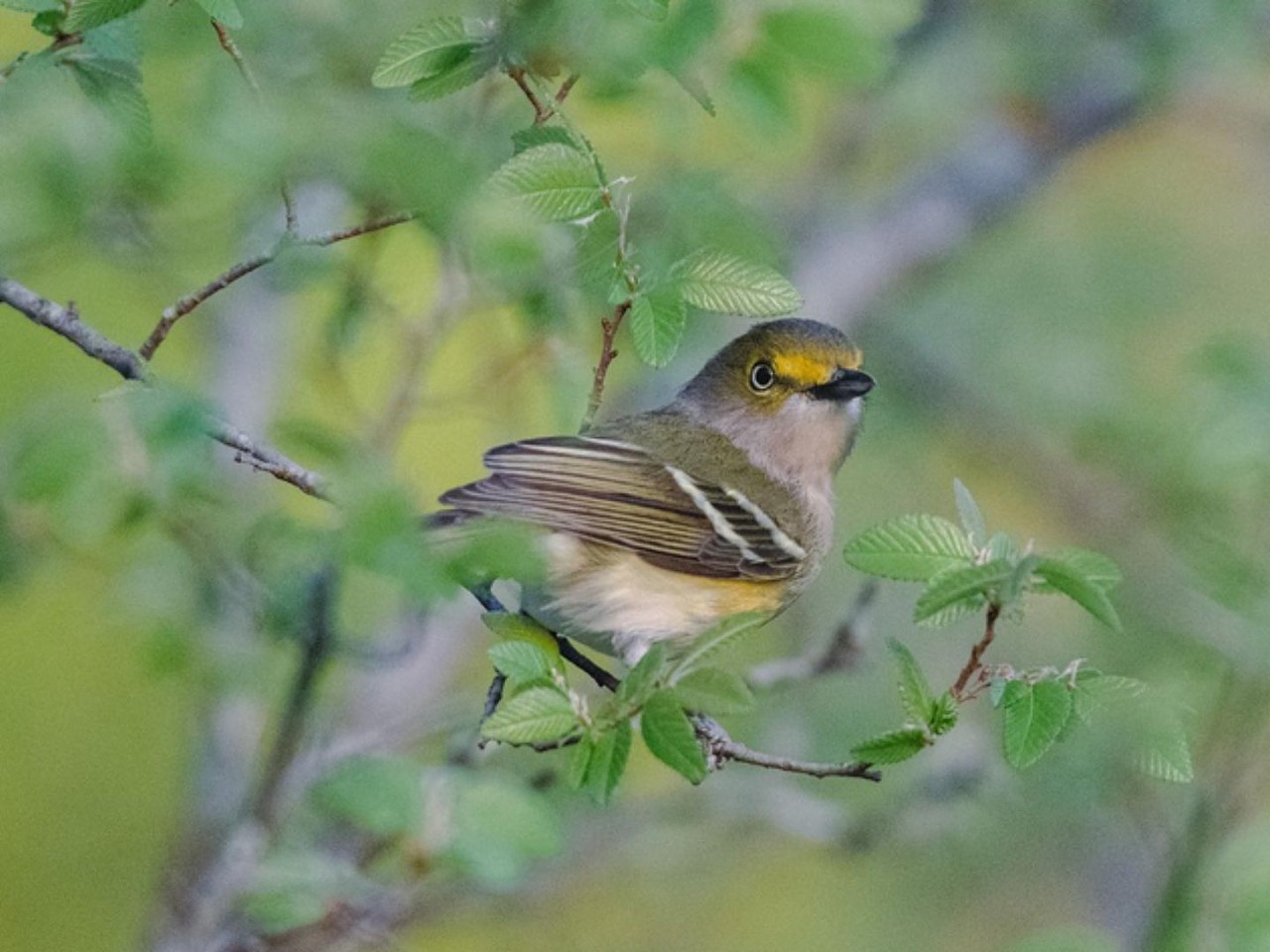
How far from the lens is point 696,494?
3258 mm

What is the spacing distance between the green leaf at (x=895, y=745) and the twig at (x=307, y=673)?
25.3 inches

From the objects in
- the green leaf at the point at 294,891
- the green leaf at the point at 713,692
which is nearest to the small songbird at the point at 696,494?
the green leaf at the point at 294,891

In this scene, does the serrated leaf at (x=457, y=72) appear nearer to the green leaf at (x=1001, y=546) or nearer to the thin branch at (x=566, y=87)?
the thin branch at (x=566, y=87)

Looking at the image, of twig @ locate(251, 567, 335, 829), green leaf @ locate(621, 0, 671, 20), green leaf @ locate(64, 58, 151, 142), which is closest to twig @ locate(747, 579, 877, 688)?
twig @ locate(251, 567, 335, 829)

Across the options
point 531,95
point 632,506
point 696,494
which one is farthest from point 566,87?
point 696,494

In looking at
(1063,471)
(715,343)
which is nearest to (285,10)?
(715,343)

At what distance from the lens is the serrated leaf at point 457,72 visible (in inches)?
77.7

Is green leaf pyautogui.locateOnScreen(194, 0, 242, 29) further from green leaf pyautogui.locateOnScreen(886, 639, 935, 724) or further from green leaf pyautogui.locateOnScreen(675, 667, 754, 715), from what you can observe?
green leaf pyautogui.locateOnScreen(886, 639, 935, 724)

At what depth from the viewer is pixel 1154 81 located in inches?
181

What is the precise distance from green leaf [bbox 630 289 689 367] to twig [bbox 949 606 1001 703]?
0.44 metres

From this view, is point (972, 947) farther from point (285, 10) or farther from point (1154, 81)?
point (285, 10)

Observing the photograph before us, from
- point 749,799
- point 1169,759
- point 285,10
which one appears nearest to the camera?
point 1169,759

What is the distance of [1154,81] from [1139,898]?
2259 millimetres

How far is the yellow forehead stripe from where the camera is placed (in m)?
3.41
